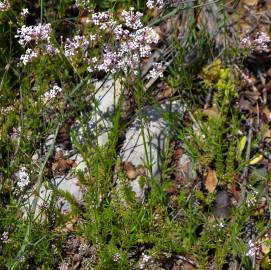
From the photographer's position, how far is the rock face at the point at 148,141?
3.86 metres

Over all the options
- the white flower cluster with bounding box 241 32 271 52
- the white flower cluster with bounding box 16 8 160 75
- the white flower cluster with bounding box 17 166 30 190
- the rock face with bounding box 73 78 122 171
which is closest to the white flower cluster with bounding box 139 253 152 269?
the rock face with bounding box 73 78 122 171

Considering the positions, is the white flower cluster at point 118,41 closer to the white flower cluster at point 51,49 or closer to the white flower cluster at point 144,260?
the white flower cluster at point 51,49

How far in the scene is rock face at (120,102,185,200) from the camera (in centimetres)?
386

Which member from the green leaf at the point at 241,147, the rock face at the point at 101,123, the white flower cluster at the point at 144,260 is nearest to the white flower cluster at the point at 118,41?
the rock face at the point at 101,123

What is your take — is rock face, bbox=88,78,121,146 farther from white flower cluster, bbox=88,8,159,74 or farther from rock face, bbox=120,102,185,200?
white flower cluster, bbox=88,8,159,74

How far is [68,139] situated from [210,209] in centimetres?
120

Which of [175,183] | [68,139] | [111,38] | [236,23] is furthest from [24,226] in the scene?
[236,23]

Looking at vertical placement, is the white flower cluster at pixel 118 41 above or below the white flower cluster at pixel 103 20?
below

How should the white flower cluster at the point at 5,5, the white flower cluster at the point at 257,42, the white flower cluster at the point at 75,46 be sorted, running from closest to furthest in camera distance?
1. the white flower cluster at the point at 75,46
2. the white flower cluster at the point at 5,5
3. the white flower cluster at the point at 257,42

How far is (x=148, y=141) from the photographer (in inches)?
155

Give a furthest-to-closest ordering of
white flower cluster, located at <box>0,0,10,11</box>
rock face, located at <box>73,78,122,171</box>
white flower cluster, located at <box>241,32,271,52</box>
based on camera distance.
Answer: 1. rock face, located at <box>73,78,122,171</box>
2. white flower cluster, located at <box>241,32,271,52</box>
3. white flower cluster, located at <box>0,0,10,11</box>

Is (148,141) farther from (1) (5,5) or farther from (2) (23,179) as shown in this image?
(1) (5,5)

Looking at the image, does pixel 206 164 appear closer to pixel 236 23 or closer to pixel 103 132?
pixel 103 132

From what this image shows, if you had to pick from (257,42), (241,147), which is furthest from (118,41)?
(241,147)
